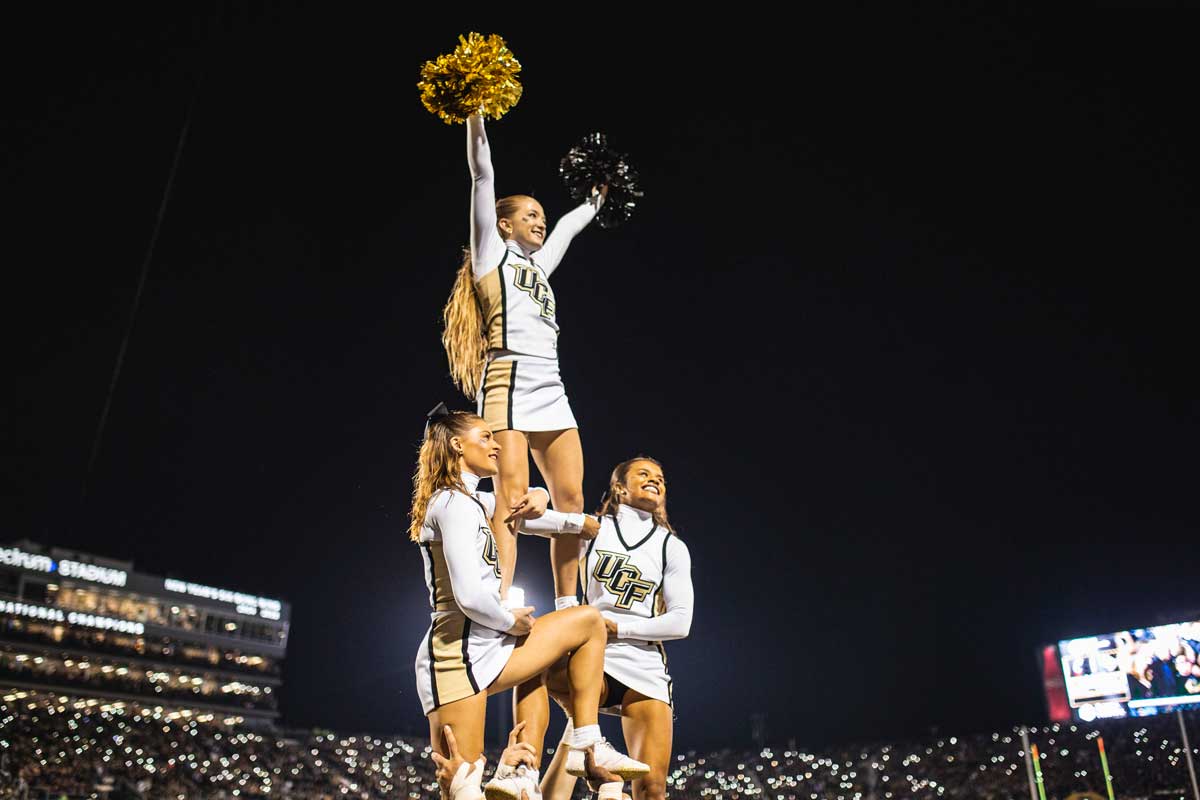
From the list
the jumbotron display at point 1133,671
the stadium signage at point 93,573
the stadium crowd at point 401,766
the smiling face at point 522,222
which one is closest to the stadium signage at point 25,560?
the stadium signage at point 93,573

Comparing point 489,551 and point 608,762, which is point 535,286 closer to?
point 489,551

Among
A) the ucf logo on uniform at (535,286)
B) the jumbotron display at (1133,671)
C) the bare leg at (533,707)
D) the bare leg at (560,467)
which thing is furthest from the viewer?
the jumbotron display at (1133,671)

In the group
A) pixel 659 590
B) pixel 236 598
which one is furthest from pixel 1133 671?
pixel 236 598

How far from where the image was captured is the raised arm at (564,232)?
A: 593cm

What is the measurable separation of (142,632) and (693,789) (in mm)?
33412

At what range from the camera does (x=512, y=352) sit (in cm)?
531

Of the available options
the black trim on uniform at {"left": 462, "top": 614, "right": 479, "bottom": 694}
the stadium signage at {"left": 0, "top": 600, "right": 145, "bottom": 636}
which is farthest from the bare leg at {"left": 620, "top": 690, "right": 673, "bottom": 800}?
the stadium signage at {"left": 0, "top": 600, "right": 145, "bottom": 636}

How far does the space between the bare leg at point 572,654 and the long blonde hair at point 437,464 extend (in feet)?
2.19

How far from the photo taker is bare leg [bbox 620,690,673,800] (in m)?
4.82

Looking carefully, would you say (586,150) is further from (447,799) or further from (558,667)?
(447,799)

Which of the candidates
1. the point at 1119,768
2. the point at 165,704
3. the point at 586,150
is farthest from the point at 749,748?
Answer: the point at 586,150

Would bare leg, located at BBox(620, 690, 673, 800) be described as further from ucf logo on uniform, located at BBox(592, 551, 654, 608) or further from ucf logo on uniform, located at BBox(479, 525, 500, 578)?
ucf logo on uniform, located at BBox(479, 525, 500, 578)

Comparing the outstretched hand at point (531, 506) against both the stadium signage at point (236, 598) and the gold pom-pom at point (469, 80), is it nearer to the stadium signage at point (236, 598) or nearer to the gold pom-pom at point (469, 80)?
the gold pom-pom at point (469, 80)

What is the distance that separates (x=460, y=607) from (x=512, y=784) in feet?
2.29
